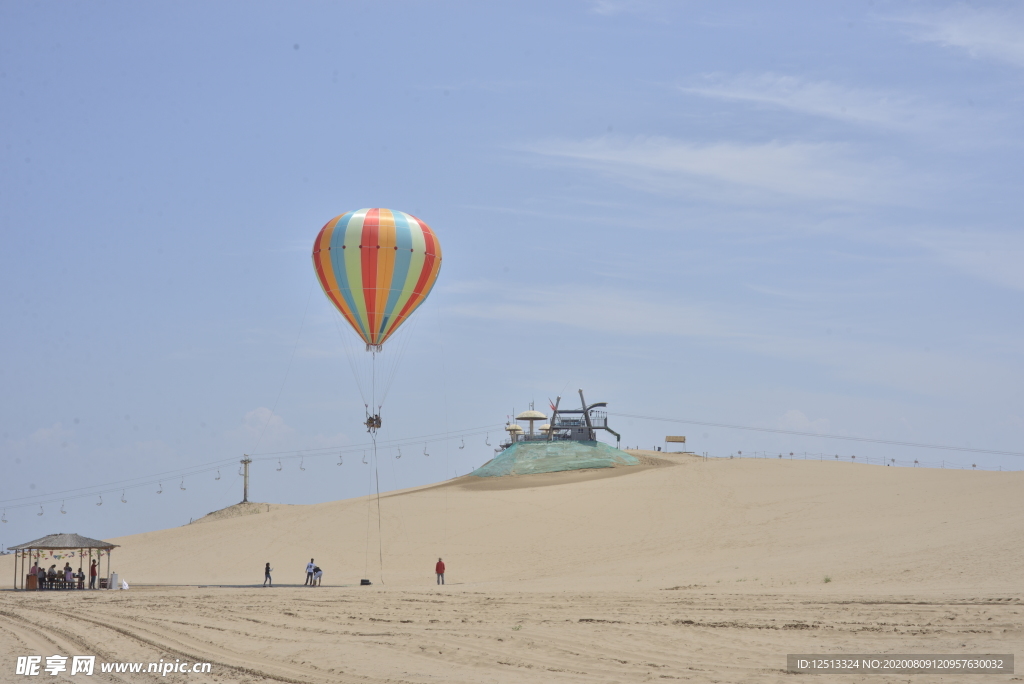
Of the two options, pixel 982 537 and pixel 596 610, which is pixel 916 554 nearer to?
pixel 982 537

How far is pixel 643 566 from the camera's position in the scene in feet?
104

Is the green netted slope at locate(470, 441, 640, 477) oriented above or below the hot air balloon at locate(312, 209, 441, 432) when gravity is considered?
below

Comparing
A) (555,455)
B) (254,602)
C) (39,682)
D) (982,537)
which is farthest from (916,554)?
(555,455)

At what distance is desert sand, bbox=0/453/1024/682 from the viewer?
49.5 ft

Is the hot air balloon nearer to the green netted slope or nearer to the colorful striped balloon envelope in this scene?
the colorful striped balloon envelope

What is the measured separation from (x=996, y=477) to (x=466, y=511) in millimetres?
23717

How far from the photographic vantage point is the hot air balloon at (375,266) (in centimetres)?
3603

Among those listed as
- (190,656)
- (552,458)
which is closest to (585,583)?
(190,656)

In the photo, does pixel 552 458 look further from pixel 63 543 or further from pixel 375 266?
pixel 63 543

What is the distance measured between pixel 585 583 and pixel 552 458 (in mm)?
29126

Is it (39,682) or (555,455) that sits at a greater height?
(555,455)

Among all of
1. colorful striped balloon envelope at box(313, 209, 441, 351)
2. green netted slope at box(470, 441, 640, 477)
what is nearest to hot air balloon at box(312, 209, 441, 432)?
colorful striped balloon envelope at box(313, 209, 441, 351)

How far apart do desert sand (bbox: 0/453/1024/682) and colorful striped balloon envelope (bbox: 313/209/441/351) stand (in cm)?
986

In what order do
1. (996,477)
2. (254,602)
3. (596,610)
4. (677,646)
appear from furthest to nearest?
(996,477) → (254,602) → (596,610) → (677,646)
